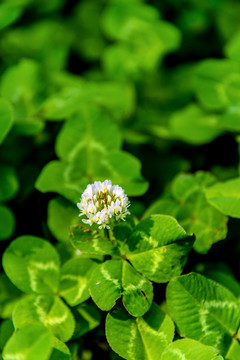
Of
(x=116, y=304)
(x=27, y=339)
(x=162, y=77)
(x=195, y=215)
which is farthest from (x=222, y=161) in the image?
(x=27, y=339)

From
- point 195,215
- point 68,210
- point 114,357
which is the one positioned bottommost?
point 114,357

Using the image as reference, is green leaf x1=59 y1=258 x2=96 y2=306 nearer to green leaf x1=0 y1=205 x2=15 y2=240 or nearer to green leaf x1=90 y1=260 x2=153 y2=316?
green leaf x1=90 y1=260 x2=153 y2=316

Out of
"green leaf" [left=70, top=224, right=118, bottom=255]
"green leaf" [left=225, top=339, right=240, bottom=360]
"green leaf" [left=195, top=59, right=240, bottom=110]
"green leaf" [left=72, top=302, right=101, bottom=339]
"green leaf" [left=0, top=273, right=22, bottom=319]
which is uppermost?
"green leaf" [left=195, top=59, right=240, bottom=110]

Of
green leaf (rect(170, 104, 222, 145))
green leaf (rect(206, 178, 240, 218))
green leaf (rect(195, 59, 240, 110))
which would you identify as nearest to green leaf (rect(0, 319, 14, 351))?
green leaf (rect(206, 178, 240, 218))

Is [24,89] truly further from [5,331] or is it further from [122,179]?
[5,331]

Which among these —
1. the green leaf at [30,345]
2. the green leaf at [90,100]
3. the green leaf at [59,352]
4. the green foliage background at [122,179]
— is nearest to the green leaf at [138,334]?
the green foliage background at [122,179]

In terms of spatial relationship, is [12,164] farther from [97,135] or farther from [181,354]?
[181,354]

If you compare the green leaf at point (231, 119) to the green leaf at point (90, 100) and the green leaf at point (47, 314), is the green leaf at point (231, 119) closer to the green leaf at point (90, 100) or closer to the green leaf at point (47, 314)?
the green leaf at point (90, 100)
